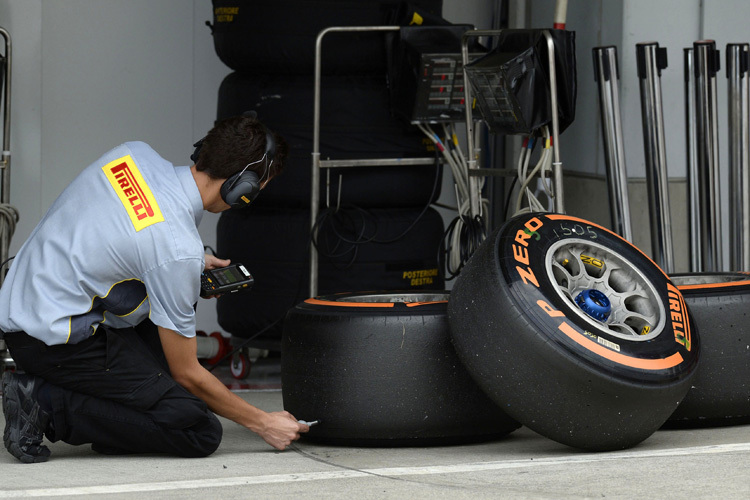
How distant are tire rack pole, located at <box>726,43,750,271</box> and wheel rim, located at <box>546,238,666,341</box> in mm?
1501

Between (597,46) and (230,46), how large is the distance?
1462mm

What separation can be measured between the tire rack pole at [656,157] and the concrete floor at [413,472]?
134 centimetres

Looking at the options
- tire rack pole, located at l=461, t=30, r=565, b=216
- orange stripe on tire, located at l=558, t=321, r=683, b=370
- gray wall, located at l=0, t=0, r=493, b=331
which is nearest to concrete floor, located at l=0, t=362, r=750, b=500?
orange stripe on tire, located at l=558, t=321, r=683, b=370

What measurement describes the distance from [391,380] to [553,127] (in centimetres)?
131

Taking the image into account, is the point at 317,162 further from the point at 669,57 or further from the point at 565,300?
the point at 565,300

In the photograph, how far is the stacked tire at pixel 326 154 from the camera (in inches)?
170

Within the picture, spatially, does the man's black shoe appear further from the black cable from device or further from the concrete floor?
the black cable from device

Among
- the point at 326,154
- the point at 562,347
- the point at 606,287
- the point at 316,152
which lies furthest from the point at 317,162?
the point at 562,347

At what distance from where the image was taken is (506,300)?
2684mm

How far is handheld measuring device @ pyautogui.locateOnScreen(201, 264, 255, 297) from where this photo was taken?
294 cm

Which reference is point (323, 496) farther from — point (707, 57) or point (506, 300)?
point (707, 57)

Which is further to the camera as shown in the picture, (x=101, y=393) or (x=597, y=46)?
(x=597, y=46)

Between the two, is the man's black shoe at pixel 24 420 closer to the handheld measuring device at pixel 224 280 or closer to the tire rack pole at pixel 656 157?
the handheld measuring device at pixel 224 280

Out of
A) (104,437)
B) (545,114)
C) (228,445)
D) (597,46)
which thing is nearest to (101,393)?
(104,437)
